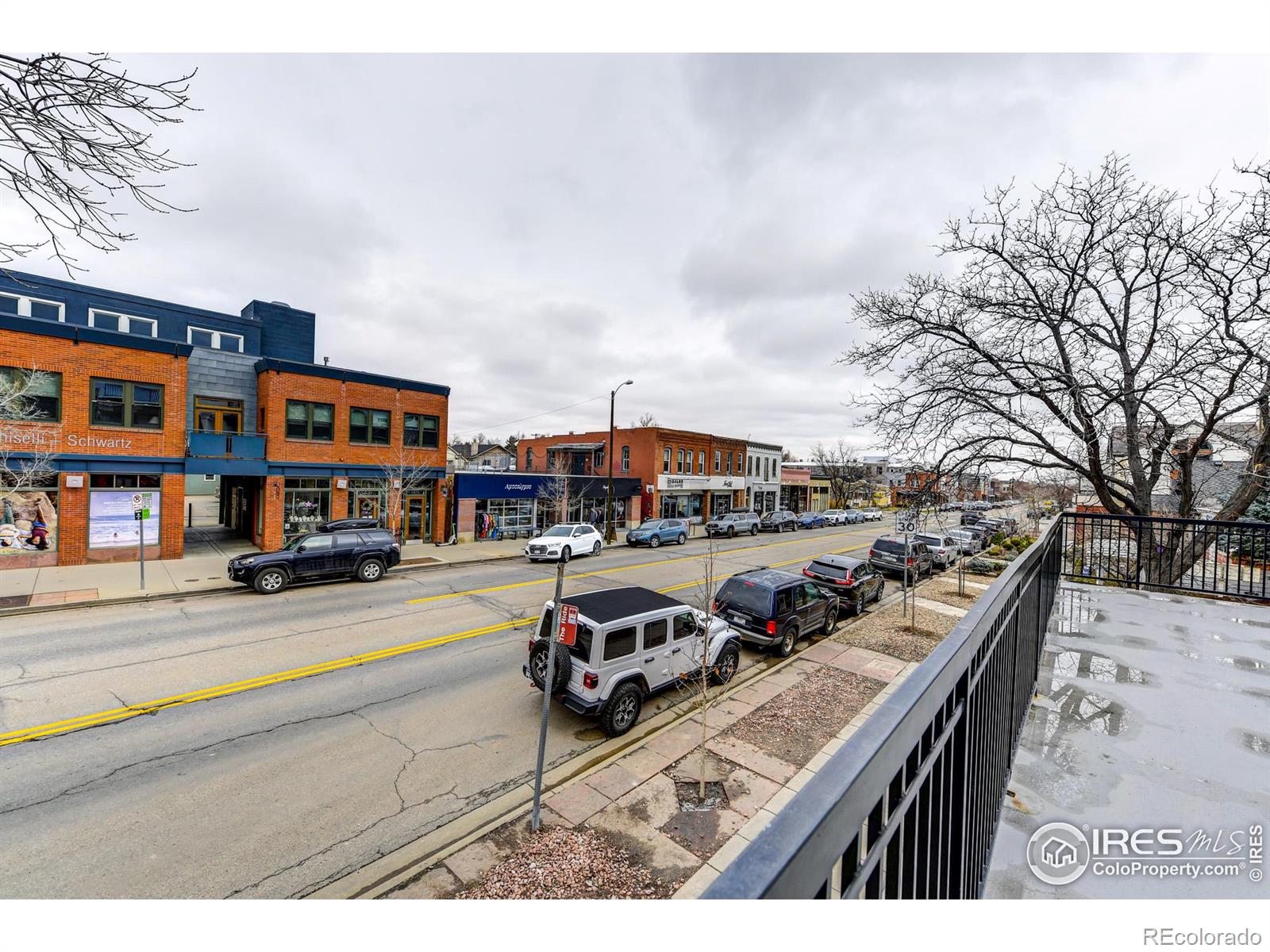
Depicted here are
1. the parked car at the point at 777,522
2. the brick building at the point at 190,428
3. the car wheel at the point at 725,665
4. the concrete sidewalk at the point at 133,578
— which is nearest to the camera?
the car wheel at the point at 725,665

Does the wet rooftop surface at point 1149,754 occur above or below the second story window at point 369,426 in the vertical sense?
below

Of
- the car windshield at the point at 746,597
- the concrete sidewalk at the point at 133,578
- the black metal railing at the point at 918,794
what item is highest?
the black metal railing at the point at 918,794

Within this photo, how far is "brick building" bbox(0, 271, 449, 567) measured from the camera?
1775 centimetres

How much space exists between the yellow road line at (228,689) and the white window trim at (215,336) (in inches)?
945

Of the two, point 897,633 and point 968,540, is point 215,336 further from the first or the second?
point 968,540

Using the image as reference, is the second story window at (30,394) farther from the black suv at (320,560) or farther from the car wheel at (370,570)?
the car wheel at (370,570)

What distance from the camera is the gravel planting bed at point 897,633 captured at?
11.9 meters

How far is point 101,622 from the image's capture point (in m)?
11.9

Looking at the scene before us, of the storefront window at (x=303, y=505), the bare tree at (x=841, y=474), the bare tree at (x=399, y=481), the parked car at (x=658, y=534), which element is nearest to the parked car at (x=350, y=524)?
the storefront window at (x=303, y=505)

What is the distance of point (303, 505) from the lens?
76.6 feet

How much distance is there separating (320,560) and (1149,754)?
18.2 m

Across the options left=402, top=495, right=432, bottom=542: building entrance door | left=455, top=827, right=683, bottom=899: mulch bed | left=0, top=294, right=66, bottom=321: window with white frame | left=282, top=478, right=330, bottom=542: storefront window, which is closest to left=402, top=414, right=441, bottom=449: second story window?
left=402, top=495, right=432, bottom=542: building entrance door

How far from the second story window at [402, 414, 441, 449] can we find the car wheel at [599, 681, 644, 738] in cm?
2205

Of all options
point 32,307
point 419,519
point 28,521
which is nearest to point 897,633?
point 419,519
